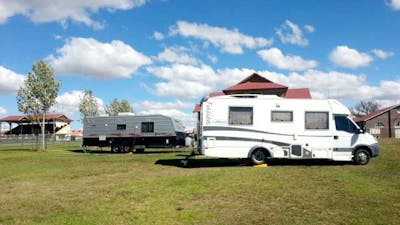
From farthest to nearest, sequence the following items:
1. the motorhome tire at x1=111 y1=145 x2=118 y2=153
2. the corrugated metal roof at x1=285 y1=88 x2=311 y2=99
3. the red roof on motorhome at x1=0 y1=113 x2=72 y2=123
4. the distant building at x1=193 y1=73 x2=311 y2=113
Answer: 1. the red roof on motorhome at x1=0 y1=113 x2=72 y2=123
2. the corrugated metal roof at x1=285 y1=88 x2=311 y2=99
3. the distant building at x1=193 y1=73 x2=311 y2=113
4. the motorhome tire at x1=111 y1=145 x2=118 y2=153

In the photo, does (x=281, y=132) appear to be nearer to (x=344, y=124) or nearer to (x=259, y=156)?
(x=259, y=156)

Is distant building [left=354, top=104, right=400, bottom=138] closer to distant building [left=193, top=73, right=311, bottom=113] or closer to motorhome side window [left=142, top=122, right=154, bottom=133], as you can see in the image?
distant building [left=193, top=73, right=311, bottom=113]

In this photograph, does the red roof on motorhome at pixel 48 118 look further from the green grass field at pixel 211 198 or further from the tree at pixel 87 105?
the green grass field at pixel 211 198

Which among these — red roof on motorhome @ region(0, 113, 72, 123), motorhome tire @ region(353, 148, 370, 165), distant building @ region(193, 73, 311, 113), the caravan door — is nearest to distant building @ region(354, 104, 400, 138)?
distant building @ region(193, 73, 311, 113)

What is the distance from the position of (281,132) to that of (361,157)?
3.39m

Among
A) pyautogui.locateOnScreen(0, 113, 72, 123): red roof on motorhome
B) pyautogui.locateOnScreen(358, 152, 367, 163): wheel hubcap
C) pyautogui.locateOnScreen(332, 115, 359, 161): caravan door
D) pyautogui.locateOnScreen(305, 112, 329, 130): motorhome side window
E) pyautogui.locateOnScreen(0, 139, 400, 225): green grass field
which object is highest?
pyautogui.locateOnScreen(0, 113, 72, 123): red roof on motorhome

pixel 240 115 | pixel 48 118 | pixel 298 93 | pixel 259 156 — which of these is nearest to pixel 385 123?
pixel 298 93

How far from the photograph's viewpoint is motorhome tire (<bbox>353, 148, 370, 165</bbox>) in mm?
17188

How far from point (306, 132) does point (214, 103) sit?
12.8ft

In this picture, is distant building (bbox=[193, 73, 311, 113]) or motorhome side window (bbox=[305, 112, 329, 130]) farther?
distant building (bbox=[193, 73, 311, 113])

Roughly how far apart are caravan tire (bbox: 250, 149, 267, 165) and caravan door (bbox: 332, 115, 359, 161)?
2.79 metres

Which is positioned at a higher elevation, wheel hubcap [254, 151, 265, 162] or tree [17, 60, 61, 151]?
tree [17, 60, 61, 151]

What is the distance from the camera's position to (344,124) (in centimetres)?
1739

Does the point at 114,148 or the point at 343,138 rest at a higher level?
the point at 343,138
